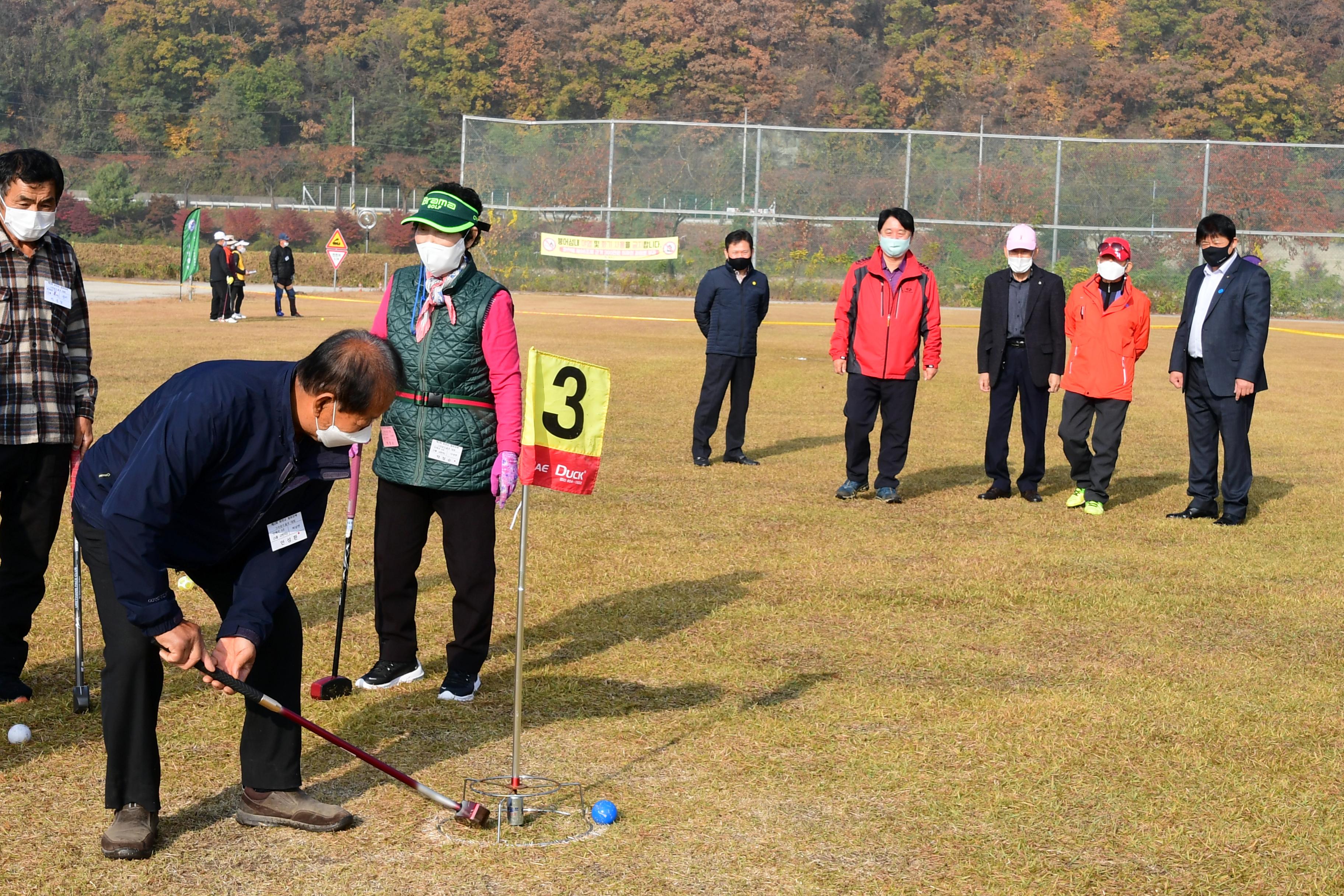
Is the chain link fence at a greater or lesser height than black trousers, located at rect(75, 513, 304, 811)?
greater

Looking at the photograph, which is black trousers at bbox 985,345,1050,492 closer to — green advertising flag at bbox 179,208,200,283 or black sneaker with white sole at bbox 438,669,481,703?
black sneaker with white sole at bbox 438,669,481,703

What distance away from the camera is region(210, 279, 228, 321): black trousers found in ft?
84.2

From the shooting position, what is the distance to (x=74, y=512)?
405cm

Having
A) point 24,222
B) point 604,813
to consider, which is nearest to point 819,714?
point 604,813

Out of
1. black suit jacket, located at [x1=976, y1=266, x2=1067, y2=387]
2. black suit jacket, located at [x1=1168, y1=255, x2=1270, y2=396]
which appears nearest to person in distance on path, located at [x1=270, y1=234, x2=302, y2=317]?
black suit jacket, located at [x1=976, y1=266, x2=1067, y2=387]

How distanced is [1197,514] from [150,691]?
320 inches

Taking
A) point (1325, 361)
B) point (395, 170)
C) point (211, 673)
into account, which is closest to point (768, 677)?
point (211, 673)

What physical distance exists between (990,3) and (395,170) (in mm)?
39682

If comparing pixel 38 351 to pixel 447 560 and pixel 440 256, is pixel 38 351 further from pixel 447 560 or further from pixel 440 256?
pixel 447 560

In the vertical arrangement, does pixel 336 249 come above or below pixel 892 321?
above

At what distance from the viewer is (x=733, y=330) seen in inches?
481

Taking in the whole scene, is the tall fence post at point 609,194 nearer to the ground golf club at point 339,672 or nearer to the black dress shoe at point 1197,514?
the black dress shoe at point 1197,514

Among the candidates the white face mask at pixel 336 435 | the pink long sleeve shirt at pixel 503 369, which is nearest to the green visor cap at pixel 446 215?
the pink long sleeve shirt at pixel 503 369

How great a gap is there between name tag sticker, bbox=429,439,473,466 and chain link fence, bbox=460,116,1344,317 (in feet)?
97.8
